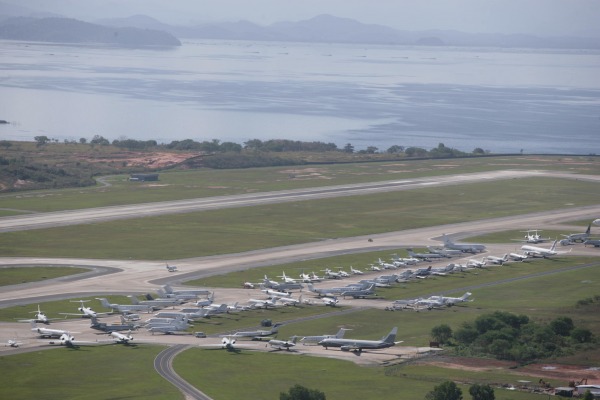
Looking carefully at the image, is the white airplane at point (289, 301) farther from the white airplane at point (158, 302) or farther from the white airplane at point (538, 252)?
the white airplane at point (538, 252)

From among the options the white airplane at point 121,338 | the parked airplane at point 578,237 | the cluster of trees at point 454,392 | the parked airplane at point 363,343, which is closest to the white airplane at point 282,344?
the parked airplane at point 363,343

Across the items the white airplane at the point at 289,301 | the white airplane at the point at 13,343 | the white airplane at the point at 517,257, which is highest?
the white airplane at the point at 517,257

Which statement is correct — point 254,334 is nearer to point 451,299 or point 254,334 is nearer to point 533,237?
point 451,299

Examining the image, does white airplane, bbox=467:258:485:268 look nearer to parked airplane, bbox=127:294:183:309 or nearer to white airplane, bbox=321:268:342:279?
white airplane, bbox=321:268:342:279

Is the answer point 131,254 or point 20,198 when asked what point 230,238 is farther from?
point 20,198

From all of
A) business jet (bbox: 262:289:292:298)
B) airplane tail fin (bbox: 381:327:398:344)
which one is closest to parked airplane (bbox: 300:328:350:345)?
airplane tail fin (bbox: 381:327:398:344)

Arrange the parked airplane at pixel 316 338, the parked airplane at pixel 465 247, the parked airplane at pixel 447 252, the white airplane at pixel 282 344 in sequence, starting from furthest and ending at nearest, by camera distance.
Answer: the parked airplane at pixel 465 247 < the parked airplane at pixel 447 252 < the parked airplane at pixel 316 338 < the white airplane at pixel 282 344

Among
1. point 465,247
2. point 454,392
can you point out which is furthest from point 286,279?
point 454,392

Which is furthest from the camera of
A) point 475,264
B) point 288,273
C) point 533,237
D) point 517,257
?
point 533,237
